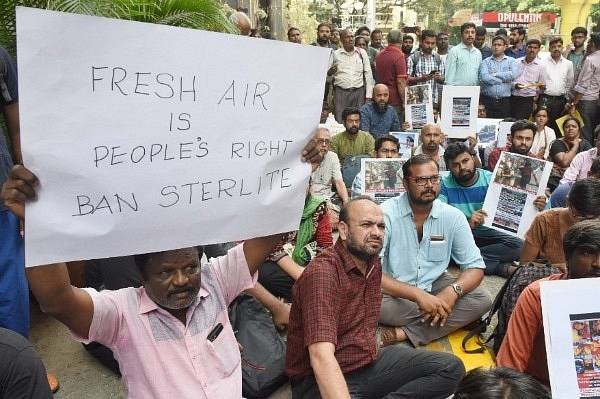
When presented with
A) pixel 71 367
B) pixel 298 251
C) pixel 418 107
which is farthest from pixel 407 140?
pixel 71 367

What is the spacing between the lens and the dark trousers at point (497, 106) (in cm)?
870

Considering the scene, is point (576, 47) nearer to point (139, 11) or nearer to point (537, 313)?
point (139, 11)

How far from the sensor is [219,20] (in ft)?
16.5

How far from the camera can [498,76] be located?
28.1 ft

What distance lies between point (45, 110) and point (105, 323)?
2.32 ft

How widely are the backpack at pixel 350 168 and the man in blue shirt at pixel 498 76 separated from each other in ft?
10.3

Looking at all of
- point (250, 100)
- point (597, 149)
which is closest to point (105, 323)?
point (250, 100)

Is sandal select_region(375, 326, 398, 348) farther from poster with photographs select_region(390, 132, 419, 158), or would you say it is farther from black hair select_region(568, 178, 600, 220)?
poster with photographs select_region(390, 132, 419, 158)

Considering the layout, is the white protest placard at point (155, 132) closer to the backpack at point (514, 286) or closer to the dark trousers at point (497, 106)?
the backpack at point (514, 286)

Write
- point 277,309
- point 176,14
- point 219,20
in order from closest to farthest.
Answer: point 277,309 < point 176,14 < point 219,20

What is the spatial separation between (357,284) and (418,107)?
16.0 ft

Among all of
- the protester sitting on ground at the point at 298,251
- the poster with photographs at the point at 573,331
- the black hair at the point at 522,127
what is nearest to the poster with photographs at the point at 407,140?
the black hair at the point at 522,127

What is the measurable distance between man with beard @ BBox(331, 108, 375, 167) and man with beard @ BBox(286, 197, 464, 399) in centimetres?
404

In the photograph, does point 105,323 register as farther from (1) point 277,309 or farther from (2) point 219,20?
(2) point 219,20
